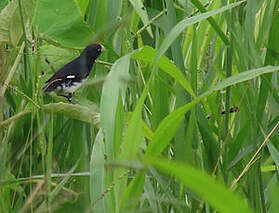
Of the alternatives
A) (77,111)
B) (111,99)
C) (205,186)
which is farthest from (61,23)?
(205,186)

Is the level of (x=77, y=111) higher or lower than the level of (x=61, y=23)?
lower

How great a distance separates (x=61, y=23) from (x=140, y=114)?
0.57 m

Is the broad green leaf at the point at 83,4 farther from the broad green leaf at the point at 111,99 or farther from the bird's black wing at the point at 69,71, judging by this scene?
the broad green leaf at the point at 111,99

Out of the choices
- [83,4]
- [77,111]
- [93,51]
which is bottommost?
[77,111]

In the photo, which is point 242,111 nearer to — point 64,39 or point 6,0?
point 64,39

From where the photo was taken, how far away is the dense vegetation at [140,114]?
3.37ft

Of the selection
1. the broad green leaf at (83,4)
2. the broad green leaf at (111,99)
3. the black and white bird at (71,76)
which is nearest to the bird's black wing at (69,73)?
the black and white bird at (71,76)

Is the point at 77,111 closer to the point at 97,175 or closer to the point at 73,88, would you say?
the point at 97,175

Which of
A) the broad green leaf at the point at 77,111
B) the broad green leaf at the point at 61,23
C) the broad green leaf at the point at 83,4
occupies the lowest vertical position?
the broad green leaf at the point at 77,111

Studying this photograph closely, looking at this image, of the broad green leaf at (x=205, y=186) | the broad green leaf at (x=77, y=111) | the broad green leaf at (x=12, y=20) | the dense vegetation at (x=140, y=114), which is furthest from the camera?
the broad green leaf at (x=12, y=20)

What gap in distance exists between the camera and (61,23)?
1.46 meters

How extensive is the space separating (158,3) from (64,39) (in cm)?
56

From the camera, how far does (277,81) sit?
1.38 m

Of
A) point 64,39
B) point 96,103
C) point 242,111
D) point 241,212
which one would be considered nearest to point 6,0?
point 64,39
